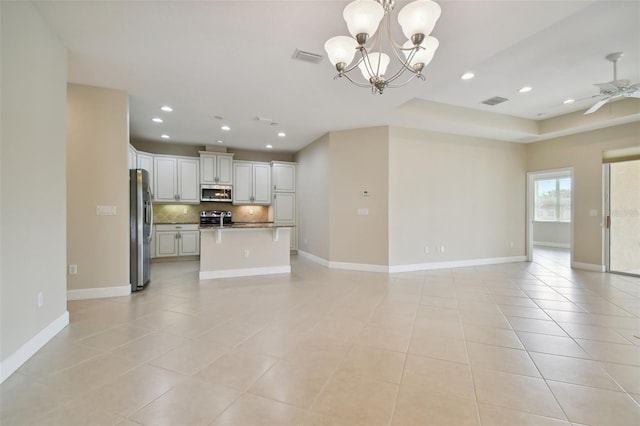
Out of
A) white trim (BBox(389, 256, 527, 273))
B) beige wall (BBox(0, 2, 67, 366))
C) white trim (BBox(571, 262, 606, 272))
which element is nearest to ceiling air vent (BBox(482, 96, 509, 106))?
white trim (BBox(389, 256, 527, 273))

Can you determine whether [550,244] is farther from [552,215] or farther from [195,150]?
[195,150]

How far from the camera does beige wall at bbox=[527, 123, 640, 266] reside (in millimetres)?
5404

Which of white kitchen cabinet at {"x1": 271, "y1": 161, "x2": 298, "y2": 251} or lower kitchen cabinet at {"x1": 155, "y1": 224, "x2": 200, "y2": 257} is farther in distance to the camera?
white kitchen cabinet at {"x1": 271, "y1": 161, "x2": 298, "y2": 251}

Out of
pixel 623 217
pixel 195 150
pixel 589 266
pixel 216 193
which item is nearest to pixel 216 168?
pixel 216 193

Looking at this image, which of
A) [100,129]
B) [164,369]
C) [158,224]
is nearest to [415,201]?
[164,369]

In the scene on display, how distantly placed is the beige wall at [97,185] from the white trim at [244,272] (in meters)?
1.27

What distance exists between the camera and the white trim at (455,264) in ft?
18.3

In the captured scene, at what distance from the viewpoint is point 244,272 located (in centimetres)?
519

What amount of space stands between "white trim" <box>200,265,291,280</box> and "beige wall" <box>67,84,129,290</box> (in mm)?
1270

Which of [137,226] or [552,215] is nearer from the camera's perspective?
[137,226]

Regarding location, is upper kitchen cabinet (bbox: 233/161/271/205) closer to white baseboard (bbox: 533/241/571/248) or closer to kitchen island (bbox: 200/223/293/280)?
kitchen island (bbox: 200/223/293/280)

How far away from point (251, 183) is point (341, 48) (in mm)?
5847

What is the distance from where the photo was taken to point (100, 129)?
3779 mm

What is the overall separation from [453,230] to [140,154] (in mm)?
7261
